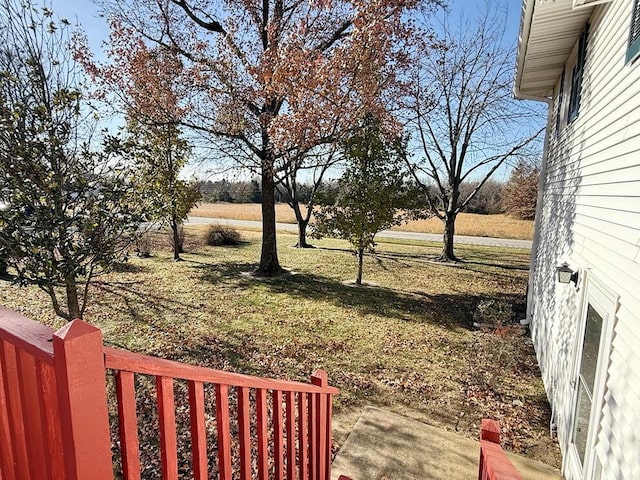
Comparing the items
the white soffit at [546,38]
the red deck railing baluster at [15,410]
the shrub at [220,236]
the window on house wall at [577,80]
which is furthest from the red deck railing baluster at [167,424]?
the shrub at [220,236]

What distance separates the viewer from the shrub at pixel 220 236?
18.0 m

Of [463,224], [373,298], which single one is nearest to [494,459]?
[373,298]

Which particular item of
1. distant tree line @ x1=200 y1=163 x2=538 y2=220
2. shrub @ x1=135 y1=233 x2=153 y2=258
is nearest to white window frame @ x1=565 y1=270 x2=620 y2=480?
shrub @ x1=135 y1=233 x2=153 y2=258

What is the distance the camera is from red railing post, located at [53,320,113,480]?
0.85 meters

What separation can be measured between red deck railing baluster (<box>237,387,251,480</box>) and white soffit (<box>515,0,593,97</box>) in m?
4.68

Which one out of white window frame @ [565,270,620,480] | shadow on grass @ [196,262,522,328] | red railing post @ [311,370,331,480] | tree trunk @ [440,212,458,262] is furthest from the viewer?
tree trunk @ [440,212,458,262]

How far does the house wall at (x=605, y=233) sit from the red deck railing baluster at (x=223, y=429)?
2.20 meters

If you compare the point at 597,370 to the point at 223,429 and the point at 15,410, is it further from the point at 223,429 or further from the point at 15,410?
the point at 15,410

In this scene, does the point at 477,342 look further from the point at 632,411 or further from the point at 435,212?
the point at 435,212

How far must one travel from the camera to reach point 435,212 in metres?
14.5

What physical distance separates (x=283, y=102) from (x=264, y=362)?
7.04 m

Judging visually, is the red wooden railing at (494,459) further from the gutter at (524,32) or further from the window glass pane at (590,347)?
the gutter at (524,32)

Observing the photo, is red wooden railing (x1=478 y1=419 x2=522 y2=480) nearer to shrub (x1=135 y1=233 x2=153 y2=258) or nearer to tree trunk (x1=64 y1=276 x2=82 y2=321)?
tree trunk (x1=64 y1=276 x2=82 y2=321)

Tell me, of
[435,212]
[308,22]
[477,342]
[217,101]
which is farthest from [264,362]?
[435,212]
